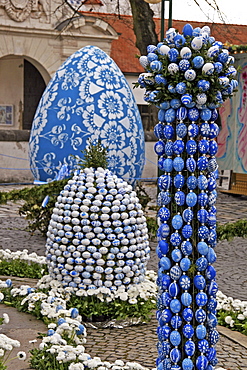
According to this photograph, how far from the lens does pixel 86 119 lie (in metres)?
7.63

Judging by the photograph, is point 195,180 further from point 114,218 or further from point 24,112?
point 24,112

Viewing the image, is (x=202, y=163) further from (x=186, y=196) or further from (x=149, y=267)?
(x=149, y=267)

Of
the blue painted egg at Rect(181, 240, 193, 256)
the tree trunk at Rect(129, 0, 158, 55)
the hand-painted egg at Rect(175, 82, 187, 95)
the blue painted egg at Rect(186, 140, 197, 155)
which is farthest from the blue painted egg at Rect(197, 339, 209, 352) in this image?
the tree trunk at Rect(129, 0, 158, 55)

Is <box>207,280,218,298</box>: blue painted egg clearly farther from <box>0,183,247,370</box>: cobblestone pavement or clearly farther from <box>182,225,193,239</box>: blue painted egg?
<box>0,183,247,370</box>: cobblestone pavement

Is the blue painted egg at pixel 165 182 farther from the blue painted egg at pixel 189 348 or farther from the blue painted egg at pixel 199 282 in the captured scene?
the blue painted egg at pixel 189 348

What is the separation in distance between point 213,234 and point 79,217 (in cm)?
197

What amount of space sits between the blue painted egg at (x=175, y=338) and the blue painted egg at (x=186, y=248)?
0.39 m

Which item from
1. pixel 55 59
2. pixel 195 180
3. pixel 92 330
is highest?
pixel 55 59

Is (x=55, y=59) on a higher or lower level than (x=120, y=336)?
higher

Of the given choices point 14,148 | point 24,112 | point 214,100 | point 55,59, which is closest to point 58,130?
point 214,100

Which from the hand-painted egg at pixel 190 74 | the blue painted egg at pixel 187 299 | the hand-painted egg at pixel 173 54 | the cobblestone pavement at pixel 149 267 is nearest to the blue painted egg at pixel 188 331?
the blue painted egg at pixel 187 299

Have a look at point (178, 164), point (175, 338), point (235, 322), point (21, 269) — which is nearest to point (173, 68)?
point (178, 164)

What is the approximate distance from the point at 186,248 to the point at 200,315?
35 centimetres

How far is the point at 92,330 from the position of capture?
15.7ft
